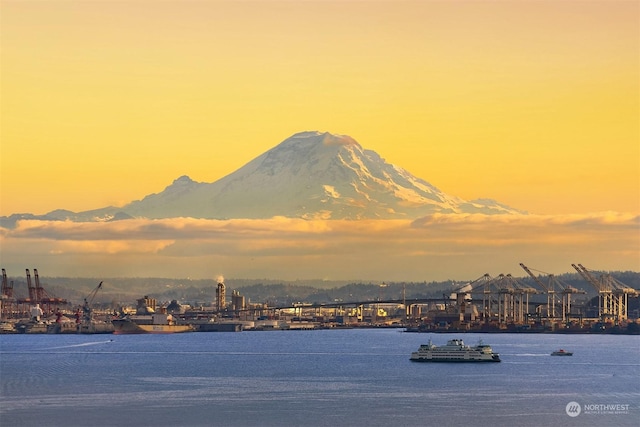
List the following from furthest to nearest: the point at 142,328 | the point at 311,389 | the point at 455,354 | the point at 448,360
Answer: the point at 142,328
the point at 448,360
the point at 455,354
the point at 311,389

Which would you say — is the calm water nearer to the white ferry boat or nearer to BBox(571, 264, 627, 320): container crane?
the white ferry boat

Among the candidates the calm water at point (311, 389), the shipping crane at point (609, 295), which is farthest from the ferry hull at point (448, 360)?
the shipping crane at point (609, 295)

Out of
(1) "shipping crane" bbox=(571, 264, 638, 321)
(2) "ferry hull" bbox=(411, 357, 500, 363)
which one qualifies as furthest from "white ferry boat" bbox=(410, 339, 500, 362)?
(1) "shipping crane" bbox=(571, 264, 638, 321)

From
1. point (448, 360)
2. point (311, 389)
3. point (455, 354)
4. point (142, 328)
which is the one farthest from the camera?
point (142, 328)

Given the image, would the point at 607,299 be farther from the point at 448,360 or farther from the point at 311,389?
the point at 311,389

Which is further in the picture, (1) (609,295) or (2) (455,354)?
(1) (609,295)

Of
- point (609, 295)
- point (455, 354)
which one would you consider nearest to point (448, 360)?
point (455, 354)

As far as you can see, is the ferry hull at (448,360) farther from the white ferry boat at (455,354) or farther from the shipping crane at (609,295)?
the shipping crane at (609,295)

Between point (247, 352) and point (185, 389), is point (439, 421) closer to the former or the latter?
point (185, 389)

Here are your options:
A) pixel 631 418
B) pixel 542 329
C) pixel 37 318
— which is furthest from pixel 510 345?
pixel 37 318
